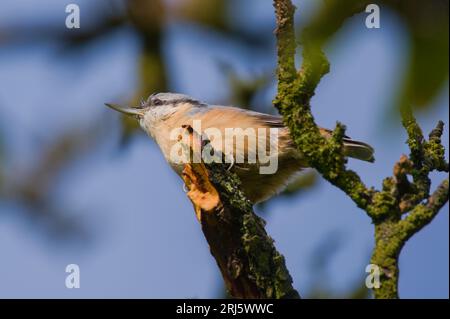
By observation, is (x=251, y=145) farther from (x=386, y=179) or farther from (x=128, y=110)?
(x=386, y=179)

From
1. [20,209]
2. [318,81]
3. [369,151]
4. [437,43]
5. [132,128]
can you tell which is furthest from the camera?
[132,128]

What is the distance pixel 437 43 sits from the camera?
92cm

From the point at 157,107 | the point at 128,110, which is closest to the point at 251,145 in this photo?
the point at 157,107

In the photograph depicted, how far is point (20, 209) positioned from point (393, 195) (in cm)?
210

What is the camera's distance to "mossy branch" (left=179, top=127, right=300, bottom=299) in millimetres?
2406

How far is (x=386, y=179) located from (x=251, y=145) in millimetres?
1972

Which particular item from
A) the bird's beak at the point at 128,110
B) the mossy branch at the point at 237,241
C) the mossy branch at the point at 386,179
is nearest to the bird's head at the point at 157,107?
the bird's beak at the point at 128,110

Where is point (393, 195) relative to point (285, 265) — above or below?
above

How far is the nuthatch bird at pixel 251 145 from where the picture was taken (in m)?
3.92

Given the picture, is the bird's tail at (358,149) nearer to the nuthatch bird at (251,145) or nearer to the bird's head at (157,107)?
the nuthatch bird at (251,145)

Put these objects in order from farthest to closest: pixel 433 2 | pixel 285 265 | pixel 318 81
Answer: pixel 285 265 → pixel 318 81 → pixel 433 2

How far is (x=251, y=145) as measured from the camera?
13.0ft
